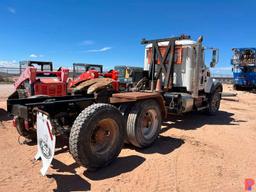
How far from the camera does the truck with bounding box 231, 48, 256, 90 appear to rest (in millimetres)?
21453

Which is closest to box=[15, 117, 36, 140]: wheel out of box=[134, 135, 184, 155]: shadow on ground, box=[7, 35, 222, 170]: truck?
box=[7, 35, 222, 170]: truck

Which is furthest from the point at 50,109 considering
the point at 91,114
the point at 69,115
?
the point at 91,114

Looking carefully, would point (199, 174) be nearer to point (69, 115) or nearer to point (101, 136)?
point (101, 136)

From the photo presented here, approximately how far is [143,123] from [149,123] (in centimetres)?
24

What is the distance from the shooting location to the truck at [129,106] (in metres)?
3.69

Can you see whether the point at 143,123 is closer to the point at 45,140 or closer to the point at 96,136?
the point at 96,136

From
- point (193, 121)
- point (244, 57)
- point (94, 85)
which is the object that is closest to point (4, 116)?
point (94, 85)

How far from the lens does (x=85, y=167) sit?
12.2ft

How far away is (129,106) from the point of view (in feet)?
16.6

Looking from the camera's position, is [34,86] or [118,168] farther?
[34,86]

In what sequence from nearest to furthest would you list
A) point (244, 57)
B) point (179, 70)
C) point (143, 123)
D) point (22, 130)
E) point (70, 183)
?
point (70, 183)
point (22, 130)
point (143, 123)
point (179, 70)
point (244, 57)

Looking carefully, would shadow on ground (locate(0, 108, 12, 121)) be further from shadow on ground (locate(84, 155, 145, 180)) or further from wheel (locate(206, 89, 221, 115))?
wheel (locate(206, 89, 221, 115))

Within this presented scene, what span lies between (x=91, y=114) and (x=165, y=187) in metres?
1.59

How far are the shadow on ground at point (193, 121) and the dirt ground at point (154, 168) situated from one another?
1067mm
